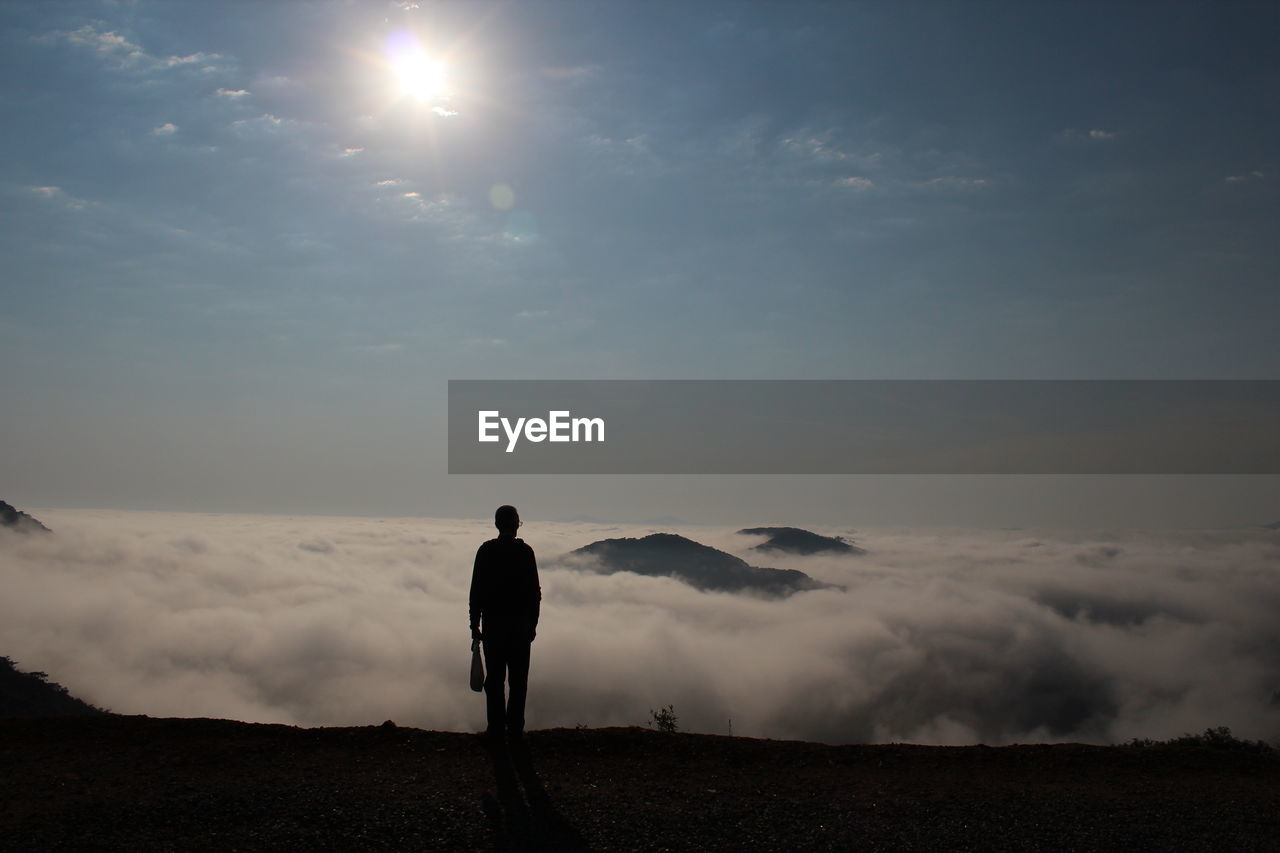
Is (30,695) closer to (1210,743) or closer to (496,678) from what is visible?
(496,678)

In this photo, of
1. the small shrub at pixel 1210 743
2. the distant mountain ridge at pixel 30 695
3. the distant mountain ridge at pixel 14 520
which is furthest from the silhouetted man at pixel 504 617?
the distant mountain ridge at pixel 14 520

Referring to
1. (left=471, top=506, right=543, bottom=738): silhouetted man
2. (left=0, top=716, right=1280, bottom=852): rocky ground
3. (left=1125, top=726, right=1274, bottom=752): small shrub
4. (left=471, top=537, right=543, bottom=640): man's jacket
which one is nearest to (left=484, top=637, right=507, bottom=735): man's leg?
(left=471, top=506, right=543, bottom=738): silhouetted man

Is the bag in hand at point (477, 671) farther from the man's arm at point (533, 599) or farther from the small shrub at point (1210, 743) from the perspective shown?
the small shrub at point (1210, 743)

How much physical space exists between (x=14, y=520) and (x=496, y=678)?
809 feet

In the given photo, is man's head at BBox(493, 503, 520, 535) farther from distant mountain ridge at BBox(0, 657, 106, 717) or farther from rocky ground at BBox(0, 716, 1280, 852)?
distant mountain ridge at BBox(0, 657, 106, 717)

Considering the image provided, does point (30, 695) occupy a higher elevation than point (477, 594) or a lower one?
lower

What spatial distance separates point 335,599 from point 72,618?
185 feet

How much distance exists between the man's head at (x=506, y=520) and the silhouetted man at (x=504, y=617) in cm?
1

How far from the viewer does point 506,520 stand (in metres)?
8.81

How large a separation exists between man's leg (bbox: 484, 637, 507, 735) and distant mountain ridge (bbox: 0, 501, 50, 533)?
786 feet

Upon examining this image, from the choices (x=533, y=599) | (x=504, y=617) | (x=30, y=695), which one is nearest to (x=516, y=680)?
(x=504, y=617)

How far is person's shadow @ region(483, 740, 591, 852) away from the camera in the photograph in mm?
5848

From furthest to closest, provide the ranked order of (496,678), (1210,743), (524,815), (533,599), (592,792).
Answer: (1210,743) < (533,599) < (496,678) < (592,792) < (524,815)

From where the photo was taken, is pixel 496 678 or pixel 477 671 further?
pixel 477 671
